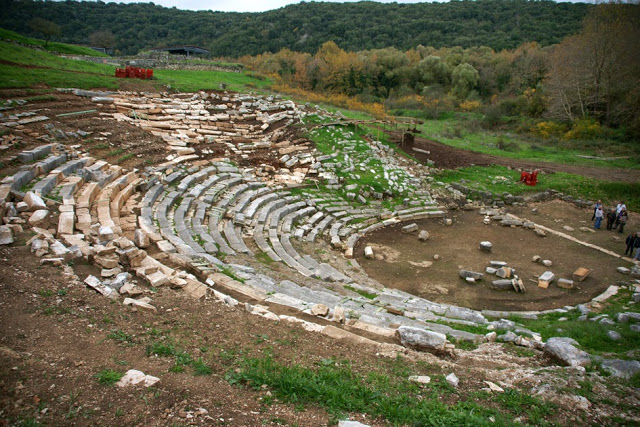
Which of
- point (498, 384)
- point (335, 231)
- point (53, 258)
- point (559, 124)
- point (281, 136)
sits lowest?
point (335, 231)

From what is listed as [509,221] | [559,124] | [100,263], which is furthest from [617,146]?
[100,263]

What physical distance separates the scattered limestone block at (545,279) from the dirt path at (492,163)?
36.1ft

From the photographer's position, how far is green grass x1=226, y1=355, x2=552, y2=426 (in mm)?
4332

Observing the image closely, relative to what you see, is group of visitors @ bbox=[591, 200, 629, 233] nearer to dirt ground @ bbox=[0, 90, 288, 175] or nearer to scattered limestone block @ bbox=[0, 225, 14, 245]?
dirt ground @ bbox=[0, 90, 288, 175]

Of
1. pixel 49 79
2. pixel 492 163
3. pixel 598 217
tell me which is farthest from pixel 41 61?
pixel 598 217

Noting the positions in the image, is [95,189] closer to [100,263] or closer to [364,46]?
[100,263]

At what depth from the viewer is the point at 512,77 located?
43.5m

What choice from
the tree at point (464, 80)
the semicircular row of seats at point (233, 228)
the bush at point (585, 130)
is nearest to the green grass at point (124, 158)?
the semicircular row of seats at point (233, 228)

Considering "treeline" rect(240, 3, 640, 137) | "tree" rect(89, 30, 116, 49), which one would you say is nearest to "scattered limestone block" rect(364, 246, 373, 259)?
"treeline" rect(240, 3, 640, 137)

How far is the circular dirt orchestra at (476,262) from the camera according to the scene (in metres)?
11.0

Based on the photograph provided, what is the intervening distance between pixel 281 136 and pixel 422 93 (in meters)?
28.9

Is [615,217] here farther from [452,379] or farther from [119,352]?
[119,352]

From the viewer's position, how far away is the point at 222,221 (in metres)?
12.7

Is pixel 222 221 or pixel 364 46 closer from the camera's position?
pixel 222 221
